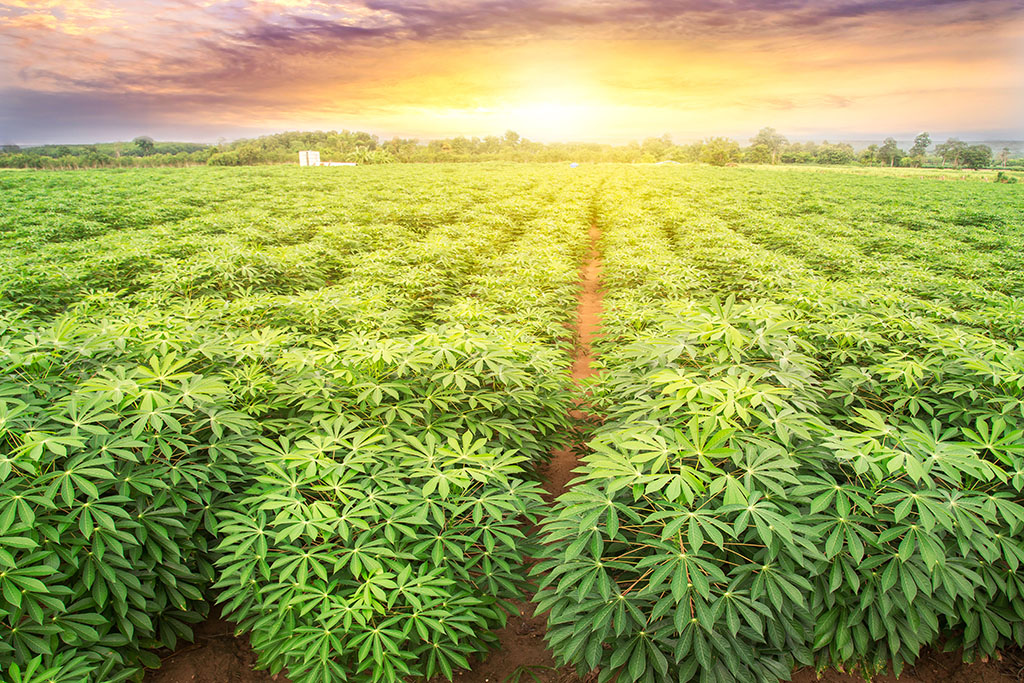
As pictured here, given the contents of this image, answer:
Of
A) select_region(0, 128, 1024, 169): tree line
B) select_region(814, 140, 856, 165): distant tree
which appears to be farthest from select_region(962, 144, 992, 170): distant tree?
select_region(814, 140, 856, 165): distant tree

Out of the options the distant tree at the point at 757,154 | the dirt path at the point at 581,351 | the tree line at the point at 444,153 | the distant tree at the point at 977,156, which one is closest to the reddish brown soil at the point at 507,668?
the dirt path at the point at 581,351

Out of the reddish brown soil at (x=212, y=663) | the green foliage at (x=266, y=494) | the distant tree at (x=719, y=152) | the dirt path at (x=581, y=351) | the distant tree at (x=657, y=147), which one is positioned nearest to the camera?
the green foliage at (x=266, y=494)

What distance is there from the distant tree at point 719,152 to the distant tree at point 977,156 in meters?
33.1

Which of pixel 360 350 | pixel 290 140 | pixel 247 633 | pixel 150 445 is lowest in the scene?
pixel 247 633

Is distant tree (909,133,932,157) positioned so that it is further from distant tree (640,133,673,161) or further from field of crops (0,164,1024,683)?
field of crops (0,164,1024,683)

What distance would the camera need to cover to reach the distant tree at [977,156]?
73562mm

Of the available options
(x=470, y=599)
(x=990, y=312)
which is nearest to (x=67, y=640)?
(x=470, y=599)

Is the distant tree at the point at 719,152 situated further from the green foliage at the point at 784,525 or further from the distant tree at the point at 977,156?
the green foliage at the point at 784,525

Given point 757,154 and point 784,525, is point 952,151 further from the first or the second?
point 784,525

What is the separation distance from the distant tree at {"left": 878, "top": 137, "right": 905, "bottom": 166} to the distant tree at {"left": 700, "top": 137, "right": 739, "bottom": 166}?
936 inches

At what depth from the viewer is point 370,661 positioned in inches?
74.7

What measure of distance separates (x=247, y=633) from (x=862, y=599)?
2.91m

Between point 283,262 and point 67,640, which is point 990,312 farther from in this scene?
point 283,262

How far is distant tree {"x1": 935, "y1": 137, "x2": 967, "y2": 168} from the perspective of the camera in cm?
7800
